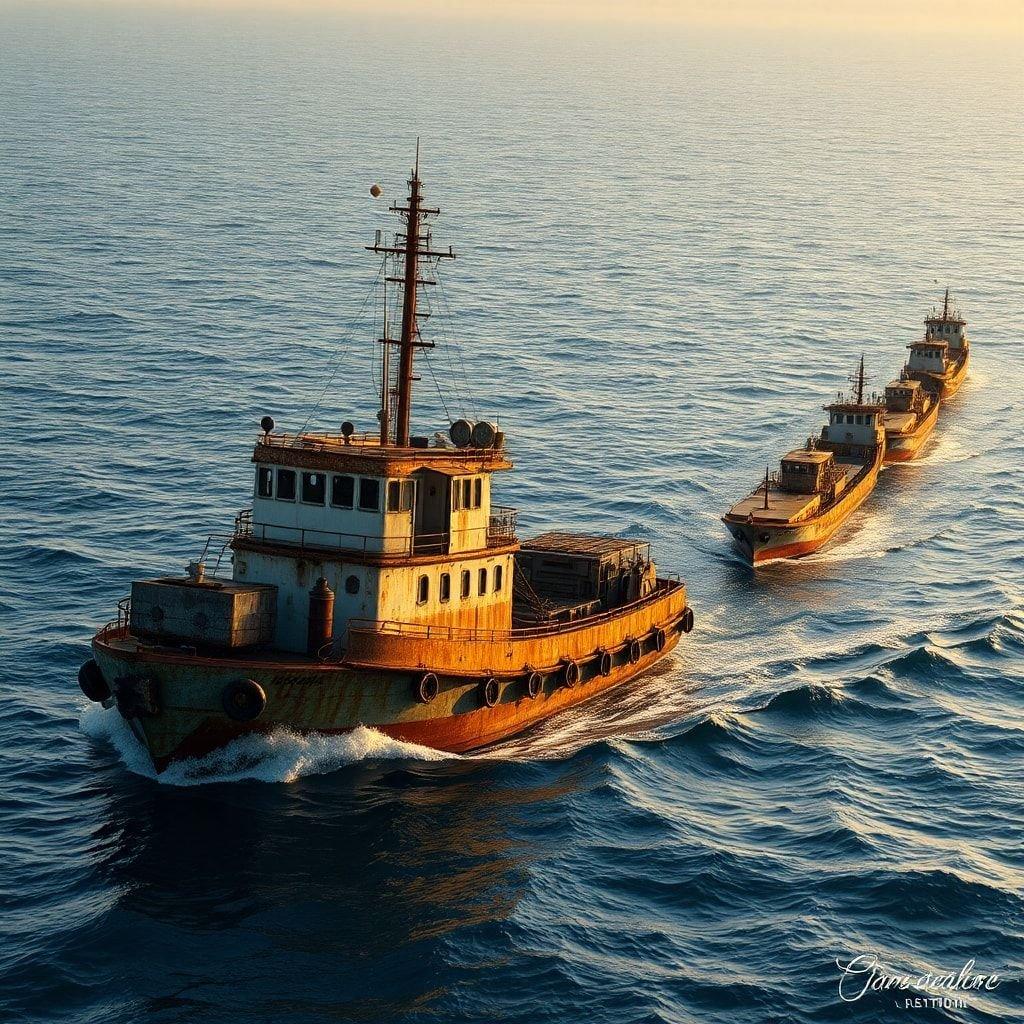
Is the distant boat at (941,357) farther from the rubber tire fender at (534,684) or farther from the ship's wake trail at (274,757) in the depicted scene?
the ship's wake trail at (274,757)

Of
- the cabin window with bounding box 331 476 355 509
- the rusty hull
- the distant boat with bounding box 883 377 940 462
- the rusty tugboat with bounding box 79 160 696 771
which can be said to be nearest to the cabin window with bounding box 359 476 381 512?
the rusty tugboat with bounding box 79 160 696 771

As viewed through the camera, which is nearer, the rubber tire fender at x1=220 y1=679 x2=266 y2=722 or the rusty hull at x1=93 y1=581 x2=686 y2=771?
the rubber tire fender at x1=220 y1=679 x2=266 y2=722

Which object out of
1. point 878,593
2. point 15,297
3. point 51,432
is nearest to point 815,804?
point 878,593

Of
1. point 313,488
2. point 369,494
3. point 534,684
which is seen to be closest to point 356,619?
point 369,494

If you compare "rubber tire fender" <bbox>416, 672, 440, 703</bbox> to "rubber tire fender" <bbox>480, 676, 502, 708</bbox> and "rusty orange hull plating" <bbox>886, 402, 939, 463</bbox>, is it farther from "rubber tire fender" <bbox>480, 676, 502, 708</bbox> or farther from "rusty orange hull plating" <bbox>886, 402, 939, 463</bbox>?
"rusty orange hull plating" <bbox>886, 402, 939, 463</bbox>

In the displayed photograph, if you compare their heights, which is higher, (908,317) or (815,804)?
(908,317)

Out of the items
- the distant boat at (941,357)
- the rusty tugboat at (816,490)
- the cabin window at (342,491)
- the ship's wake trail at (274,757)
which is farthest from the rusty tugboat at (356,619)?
the distant boat at (941,357)

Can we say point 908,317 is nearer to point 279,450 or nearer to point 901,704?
point 901,704
